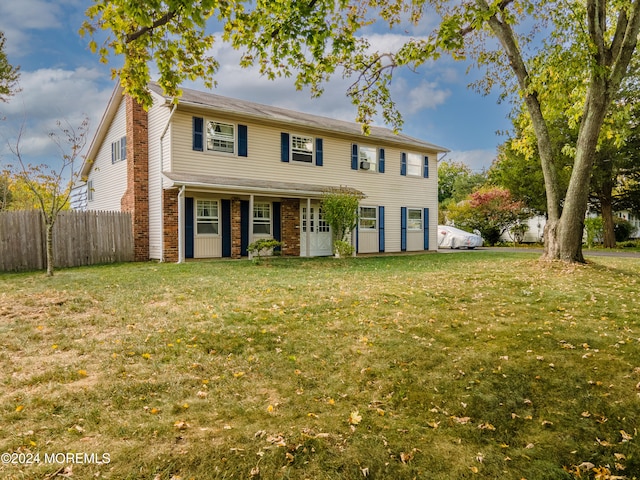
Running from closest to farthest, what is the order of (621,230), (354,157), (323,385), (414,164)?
(323,385) < (354,157) < (414,164) < (621,230)

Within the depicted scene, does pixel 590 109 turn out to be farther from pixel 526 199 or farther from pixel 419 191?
pixel 526 199

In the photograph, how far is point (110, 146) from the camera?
16344mm

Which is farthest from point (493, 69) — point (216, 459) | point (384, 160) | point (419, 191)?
point (216, 459)

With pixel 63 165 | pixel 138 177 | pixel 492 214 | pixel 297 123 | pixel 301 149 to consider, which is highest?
pixel 297 123

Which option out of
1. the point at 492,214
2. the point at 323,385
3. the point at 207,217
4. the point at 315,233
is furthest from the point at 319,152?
the point at 492,214

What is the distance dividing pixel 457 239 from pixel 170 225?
1773 centimetres

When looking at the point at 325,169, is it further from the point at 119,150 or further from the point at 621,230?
the point at 621,230

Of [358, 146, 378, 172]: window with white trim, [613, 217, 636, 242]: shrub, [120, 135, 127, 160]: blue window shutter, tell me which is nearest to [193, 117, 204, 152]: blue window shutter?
[120, 135, 127, 160]: blue window shutter

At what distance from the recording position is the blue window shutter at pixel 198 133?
43.3 feet

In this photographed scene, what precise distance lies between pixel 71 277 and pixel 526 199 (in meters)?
25.0

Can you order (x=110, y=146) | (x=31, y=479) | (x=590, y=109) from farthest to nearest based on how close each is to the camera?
1. (x=110, y=146)
2. (x=590, y=109)
3. (x=31, y=479)

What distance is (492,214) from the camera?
26609 mm

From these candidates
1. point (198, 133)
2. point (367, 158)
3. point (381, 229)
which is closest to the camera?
point (198, 133)

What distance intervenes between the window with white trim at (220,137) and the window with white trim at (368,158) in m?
6.10
